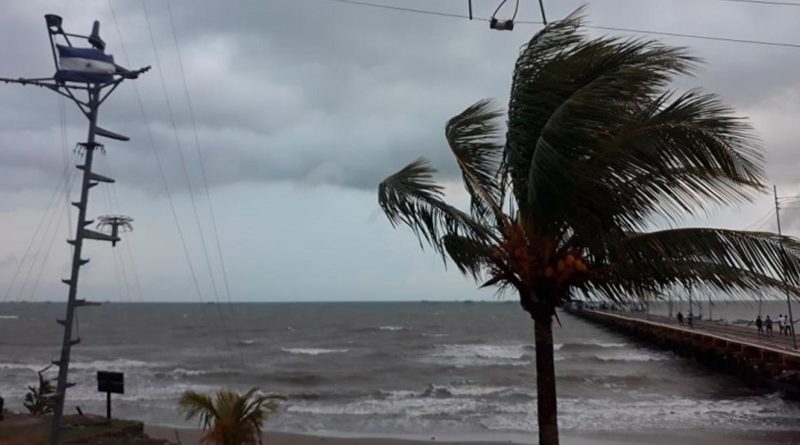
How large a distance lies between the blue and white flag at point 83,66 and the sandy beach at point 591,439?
1173 cm

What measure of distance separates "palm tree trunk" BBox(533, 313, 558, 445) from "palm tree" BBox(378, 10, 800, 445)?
1 cm

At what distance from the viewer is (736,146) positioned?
217 inches

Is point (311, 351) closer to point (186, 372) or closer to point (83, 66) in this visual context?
point (186, 372)

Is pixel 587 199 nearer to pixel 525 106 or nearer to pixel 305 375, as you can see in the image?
pixel 525 106

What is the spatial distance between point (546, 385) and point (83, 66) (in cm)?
716

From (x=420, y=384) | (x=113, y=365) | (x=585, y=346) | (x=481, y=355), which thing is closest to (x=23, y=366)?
(x=113, y=365)

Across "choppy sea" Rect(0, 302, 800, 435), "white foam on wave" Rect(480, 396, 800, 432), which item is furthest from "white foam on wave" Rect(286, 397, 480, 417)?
"white foam on wave" Rect(480, 396, 800, 432)

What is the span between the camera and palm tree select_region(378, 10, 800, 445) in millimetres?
5613

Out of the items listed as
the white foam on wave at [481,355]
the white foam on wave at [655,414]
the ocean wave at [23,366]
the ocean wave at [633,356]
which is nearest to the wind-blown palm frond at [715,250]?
the white foam on wave at [655,414]

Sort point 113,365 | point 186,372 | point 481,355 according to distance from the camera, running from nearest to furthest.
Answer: point 186,372, point 113,365, point 481,355

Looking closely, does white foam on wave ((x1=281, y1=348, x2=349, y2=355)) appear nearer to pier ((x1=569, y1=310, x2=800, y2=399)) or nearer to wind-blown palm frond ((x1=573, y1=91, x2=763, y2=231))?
pier ((x1=569, y1=310, x2=800, y2=399))

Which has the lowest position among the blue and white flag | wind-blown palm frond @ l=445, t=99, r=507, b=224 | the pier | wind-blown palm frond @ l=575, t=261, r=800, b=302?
the pier

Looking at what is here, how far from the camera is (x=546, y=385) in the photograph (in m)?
6.04

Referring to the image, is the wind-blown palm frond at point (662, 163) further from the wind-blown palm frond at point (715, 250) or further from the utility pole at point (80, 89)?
the utility pole at point (80, 89)
